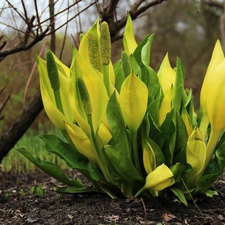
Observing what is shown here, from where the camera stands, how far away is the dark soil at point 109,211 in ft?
5.51

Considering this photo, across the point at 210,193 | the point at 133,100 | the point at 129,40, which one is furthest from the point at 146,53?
the point at 210,193

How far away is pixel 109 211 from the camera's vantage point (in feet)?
5.67

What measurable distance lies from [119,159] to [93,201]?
10.5 inches

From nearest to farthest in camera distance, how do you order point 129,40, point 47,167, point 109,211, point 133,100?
point 133,100 → point 109,211 → point 47,167 → point 129,40

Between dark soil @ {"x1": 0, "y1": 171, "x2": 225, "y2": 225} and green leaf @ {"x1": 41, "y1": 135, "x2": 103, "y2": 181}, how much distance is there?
122mm

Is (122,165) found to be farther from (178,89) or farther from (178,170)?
(178,89)

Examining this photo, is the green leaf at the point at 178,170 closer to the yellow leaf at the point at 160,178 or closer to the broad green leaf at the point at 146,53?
the yellow leaf at the point at 160,178

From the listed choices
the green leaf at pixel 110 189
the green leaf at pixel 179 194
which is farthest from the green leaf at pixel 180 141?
the green leaf at pixel 110 189

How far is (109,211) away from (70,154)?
33 cm

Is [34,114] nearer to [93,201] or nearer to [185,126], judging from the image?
[93,201]

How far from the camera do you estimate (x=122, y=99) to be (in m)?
1.65

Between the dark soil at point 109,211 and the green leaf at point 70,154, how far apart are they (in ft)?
0.40

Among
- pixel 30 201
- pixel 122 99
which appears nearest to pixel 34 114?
pixel 30 201

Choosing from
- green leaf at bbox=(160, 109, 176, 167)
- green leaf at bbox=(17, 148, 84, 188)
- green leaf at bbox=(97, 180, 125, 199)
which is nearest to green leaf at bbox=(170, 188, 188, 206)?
green leaf at bbox=(160, 109, 176, 167)
